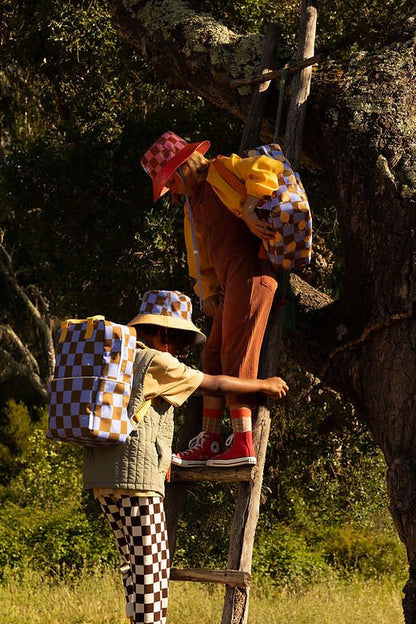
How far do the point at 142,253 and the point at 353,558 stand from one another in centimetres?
631

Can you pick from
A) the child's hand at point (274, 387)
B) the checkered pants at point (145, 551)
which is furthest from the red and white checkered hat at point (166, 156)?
the checkered pants at point (145, 551)

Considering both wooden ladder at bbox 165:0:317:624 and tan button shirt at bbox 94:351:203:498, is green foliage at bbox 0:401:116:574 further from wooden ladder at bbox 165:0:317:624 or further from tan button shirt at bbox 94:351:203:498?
Result: tan button shirt at bbox 94:351:203:498

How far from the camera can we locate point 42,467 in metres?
18.9


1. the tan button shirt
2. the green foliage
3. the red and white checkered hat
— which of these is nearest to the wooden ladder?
the red and white checkered hat

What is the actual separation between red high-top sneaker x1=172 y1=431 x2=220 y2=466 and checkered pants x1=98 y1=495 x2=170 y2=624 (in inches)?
30.5

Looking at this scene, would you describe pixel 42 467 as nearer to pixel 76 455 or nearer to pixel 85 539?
pixel 76 455

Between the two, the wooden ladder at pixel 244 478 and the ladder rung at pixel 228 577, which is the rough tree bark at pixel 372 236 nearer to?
the wooden ladder at pixel 244 478

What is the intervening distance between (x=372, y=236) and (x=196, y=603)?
4898mm

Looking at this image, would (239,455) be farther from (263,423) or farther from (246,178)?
(246,178)

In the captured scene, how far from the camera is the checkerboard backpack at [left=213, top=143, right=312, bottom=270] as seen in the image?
5.89m

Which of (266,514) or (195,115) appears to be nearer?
(195,115)

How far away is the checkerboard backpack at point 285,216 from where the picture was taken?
5887 millimetres

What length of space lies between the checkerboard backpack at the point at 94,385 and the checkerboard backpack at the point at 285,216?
4.47ft

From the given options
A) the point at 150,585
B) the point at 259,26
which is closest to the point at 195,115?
the point at 259,26
